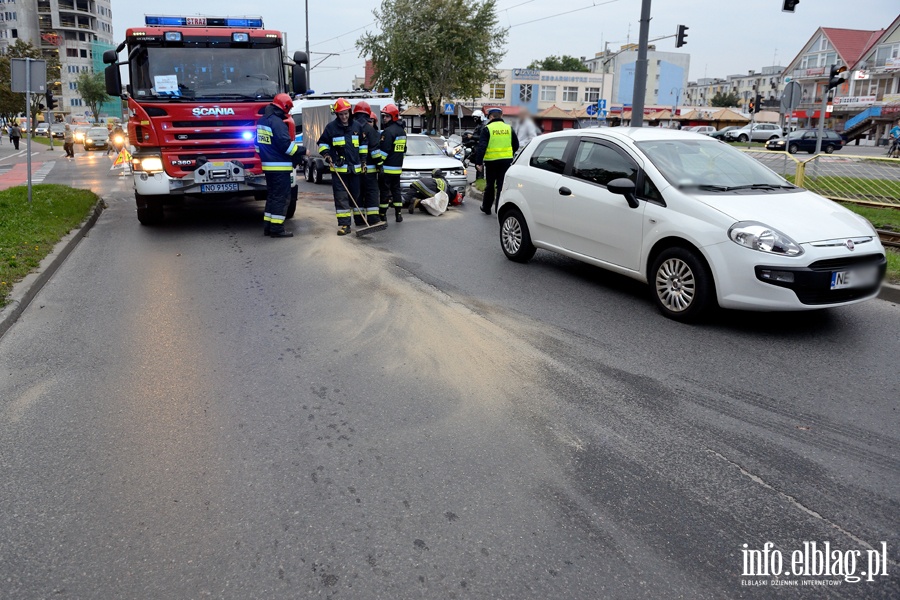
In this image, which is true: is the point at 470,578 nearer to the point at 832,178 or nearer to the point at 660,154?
the point at 660,154

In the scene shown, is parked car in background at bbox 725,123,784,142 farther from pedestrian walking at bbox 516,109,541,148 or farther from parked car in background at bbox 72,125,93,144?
parked car in background at bbox 72,125,93,144

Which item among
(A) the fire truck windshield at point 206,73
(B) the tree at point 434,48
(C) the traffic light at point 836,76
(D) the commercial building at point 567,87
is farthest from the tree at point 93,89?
(C) the traffic light at point 836,76

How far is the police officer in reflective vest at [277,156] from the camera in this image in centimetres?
1057

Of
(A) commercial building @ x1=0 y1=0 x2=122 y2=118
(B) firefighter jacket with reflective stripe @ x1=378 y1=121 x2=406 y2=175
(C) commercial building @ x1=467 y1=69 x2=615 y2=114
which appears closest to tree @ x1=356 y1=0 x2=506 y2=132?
(B) firefighter jacket with reflective stripe @ x1=378 y1=121 x2=406 y2=175

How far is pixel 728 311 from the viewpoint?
679 cm

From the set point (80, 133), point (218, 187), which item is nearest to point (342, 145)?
point (218, 187)

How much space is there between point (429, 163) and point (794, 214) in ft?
32.8

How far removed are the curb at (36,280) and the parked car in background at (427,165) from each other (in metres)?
6.26

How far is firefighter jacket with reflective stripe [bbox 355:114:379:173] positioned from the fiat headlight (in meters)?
6.52

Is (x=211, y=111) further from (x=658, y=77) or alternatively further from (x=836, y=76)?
(x=658, y=77)

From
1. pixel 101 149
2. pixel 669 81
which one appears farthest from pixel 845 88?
pixel 101 149

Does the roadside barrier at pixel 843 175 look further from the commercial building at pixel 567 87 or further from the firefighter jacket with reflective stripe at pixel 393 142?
the commercial building at pixel 567 87

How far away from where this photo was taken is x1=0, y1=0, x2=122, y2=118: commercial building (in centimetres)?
10562

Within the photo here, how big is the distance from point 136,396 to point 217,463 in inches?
50.7
